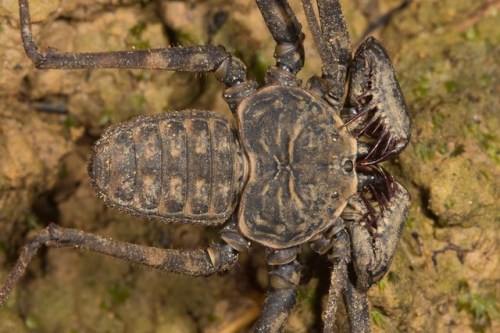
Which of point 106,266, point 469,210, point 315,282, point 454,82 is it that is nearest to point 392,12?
point 454,82

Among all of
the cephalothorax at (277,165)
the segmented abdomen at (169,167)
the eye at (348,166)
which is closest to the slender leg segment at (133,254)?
the cephalothorax at (277,165)

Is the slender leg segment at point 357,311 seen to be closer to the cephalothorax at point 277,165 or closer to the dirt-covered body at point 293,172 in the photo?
the cephalothorax at point 277,165

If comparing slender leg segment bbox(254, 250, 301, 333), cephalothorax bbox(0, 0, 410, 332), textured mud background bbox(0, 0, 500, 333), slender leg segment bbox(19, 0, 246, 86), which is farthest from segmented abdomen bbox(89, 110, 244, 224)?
textured mud background bbox(0, 0, 500, 333)

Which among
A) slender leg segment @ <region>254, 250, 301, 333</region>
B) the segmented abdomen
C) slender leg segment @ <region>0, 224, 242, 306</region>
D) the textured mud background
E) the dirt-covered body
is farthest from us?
the textured mud background

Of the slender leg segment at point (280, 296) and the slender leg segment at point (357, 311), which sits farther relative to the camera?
the slender leg segment at point (280, 296)

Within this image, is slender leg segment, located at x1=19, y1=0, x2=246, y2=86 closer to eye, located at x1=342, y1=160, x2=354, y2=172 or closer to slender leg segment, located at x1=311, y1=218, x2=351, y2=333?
eye, located at x1=342, y1=160, x2=354, y2=172

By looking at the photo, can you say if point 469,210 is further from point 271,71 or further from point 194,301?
point 194,301

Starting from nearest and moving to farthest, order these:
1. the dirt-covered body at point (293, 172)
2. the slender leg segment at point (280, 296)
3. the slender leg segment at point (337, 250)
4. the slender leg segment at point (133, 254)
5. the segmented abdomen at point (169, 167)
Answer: the slender leg segment at point (133, 254) < the segmented abdomen at point (169, 167) < the slender leg segment at point (337, 250) < the dirt-covered body at point (293, 172) < the slender leg segment at point (280, 296)
